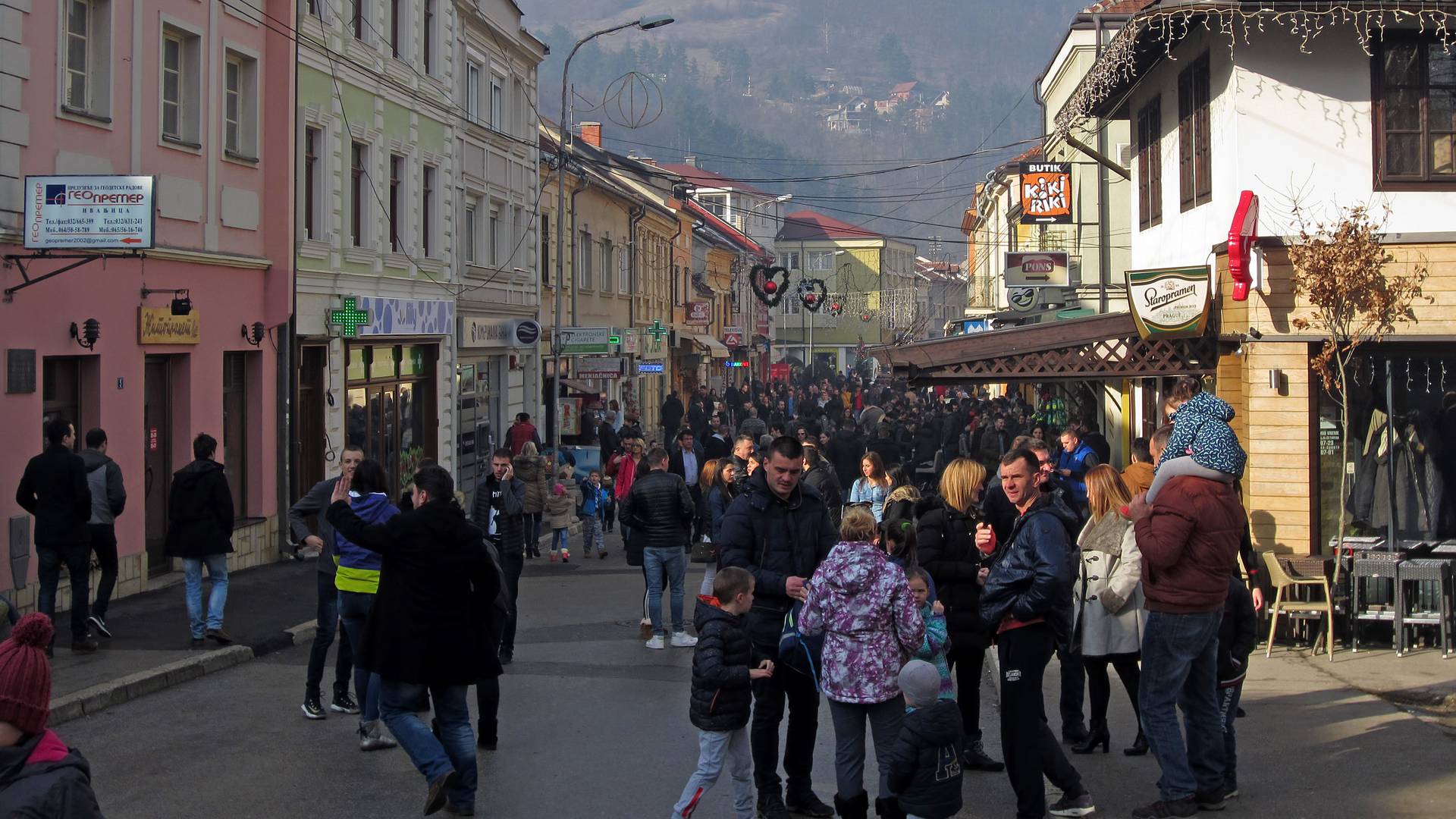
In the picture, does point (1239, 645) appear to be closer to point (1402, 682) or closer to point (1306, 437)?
point (1402, 682)

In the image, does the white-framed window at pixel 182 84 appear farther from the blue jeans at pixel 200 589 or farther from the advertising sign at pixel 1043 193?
the advertising sign at pixel 1043 193

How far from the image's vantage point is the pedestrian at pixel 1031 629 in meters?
6.80

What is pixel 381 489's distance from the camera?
870 centimetres

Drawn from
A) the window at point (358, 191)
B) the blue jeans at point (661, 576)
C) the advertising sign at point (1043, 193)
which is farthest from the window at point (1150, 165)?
the window at point (358, 191)

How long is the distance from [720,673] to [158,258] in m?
11.1

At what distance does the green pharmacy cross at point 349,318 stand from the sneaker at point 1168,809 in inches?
608

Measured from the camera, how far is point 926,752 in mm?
5980

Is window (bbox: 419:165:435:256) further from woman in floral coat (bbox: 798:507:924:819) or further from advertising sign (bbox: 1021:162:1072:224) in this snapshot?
woman in floral coat (bbox: 798:507:924:819)

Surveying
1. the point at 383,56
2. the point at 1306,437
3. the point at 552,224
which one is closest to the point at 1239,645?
the point at 1306,437

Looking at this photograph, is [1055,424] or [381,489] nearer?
[381,489]

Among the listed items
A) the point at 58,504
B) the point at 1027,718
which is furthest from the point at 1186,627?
the point at 58,504

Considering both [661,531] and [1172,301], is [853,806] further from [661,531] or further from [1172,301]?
[1172,301]

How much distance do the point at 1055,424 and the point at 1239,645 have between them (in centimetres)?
2125

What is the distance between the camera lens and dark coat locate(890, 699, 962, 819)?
5.98 meters
